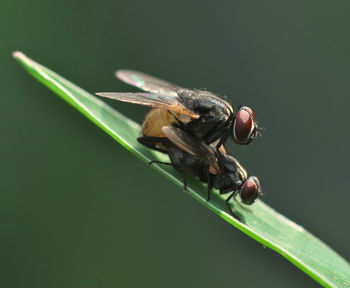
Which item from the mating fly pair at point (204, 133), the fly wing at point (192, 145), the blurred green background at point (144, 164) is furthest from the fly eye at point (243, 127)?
the blurred green background at point (144, 164)

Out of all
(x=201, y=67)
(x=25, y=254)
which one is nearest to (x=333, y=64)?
(x=201, y=67)

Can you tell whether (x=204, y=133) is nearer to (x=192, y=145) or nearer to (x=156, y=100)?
(x=192, y=145)

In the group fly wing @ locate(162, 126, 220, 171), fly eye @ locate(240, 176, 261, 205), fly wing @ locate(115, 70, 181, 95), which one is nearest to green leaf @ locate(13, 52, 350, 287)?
fly eye @ locate(240, 176, 261, 205)

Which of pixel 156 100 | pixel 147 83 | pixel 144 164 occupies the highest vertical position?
pixel 156 100

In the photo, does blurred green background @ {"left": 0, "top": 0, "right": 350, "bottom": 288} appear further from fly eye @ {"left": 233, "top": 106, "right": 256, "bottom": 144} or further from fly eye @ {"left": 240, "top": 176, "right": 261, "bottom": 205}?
fly eye @ {"left": 233, "top": 106, "right": 256, "bottom": 144}

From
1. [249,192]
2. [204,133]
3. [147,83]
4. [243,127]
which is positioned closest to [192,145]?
[204,133]

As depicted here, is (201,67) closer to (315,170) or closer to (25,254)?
(315,170)
